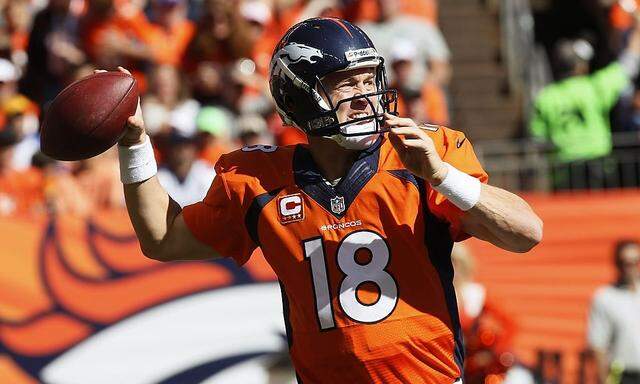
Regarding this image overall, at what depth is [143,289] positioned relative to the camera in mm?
7078

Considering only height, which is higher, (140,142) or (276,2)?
(276,2)

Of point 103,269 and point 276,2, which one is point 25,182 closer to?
point 103,269

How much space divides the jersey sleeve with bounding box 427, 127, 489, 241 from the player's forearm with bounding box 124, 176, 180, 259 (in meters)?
0.92

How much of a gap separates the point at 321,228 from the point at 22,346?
12.0 ft

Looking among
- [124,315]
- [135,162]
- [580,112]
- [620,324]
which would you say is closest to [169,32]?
[124,315]

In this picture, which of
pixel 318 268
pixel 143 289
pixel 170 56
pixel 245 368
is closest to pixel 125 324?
pixel 143 289

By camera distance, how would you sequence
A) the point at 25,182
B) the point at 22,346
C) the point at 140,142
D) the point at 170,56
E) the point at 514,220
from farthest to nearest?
the point at 170,56, the point at 25,182, the point at 22,346, the point at 140,142, the point at 514,220

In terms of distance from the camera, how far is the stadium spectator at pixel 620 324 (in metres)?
7.90

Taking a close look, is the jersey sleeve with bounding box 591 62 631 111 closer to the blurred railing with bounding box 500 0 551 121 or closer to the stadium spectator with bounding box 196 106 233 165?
the blurred railing with bounding box 500 0 551 121

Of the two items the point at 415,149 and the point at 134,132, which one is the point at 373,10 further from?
the point at 415,149

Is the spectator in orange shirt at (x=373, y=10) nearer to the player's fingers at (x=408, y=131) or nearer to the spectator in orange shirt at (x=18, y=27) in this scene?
the spectator in orange shirt at (x=18, y=27)

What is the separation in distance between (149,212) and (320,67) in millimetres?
776

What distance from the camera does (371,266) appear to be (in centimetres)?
371

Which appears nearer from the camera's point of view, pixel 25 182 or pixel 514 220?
pixel 514 220
